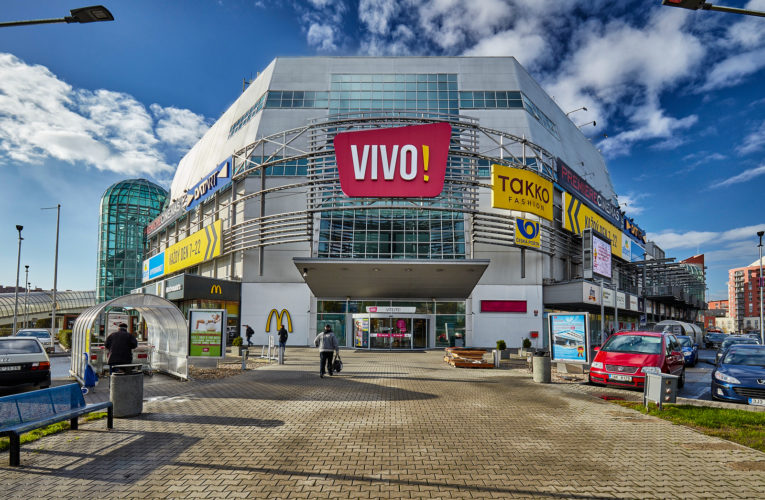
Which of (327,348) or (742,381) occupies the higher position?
(327,348)

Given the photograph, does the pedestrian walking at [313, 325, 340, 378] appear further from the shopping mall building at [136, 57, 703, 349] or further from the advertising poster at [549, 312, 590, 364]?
the shopping mall building at [136, 57, 703, 349]

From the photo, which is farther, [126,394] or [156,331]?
[156,331]

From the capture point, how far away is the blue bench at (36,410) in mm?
6133

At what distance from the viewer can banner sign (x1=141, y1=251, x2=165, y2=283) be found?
49.2 m

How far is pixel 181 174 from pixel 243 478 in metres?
58.8

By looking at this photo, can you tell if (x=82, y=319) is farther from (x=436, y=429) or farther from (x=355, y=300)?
(x=355, y=300)

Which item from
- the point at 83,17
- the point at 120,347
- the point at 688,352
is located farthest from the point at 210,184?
the point at 688,352

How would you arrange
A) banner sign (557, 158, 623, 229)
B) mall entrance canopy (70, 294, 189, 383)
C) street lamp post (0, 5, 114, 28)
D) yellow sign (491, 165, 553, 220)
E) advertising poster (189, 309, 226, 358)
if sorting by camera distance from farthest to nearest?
banner sign (557, 158, 623, 229)
yellow sign (491, 165, 553, 220)
advertising poster (189, 309, 226, 358)
mall entrance canopy (70, 294, 189, 383)
street lamp post (0, 5, 114, 28)

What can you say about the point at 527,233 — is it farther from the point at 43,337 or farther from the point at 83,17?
the point at 43,337

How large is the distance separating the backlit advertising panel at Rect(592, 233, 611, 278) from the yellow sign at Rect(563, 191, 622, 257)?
1387mm

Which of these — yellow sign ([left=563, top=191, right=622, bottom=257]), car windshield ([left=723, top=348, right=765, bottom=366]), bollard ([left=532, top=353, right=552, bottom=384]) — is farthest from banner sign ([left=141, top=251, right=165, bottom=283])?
car windshield ([left=723, top=348, right=765, bottom=366])

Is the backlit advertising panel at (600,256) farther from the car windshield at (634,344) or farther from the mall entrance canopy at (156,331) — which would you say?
the mall entrance canopy at (156,331)

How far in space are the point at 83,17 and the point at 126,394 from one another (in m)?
6.43

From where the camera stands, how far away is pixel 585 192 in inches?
1667
